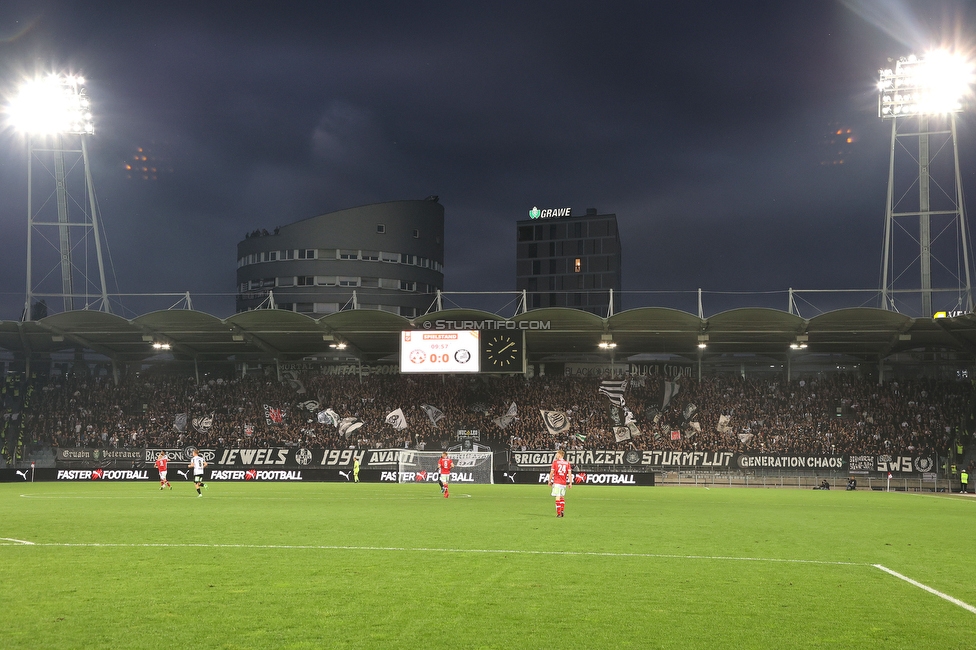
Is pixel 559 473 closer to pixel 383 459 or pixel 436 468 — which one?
pixel 436 468

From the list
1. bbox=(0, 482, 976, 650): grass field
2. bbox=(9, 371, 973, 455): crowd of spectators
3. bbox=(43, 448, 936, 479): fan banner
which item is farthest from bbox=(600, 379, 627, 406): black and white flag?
bbox=(0, 482, 976, 650): grass field

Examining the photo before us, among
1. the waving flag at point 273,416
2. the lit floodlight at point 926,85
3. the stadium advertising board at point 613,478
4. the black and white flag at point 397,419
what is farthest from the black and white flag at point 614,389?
the lit floodlight at point 926,85

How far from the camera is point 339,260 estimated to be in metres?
89.5

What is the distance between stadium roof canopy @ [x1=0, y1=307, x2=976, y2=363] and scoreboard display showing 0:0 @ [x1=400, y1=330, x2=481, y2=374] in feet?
5.01

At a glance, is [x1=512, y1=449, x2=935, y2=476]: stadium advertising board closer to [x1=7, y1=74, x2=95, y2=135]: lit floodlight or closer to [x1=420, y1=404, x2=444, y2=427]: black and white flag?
[x1=420, y1=404, x2=444, y2=427]: black and white flag

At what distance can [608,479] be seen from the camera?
43219mm

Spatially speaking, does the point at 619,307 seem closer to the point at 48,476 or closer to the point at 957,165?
the point at 957,165

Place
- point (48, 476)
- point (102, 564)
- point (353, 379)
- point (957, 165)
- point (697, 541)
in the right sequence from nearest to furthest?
point (102, 564) < point (697, 541) < point (957, 165) < point (48, 476) < point (353, 379)

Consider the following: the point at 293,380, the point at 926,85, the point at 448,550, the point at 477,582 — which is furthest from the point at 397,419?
the point at 477,582

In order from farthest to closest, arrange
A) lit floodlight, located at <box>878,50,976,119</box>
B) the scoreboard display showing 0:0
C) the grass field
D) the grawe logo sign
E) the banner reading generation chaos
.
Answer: the grawe logo sign → the scoreboard display showing 0:0 → the banner reading generation chaos → lit floodlight, located at <box>878,50,976,119</box> → the grass field

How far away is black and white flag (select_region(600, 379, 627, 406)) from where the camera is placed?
2069 inches

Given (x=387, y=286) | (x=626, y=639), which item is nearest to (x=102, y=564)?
(x=626, y=639)

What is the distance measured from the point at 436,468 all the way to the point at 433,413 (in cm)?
801

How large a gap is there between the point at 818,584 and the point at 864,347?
44809mm
